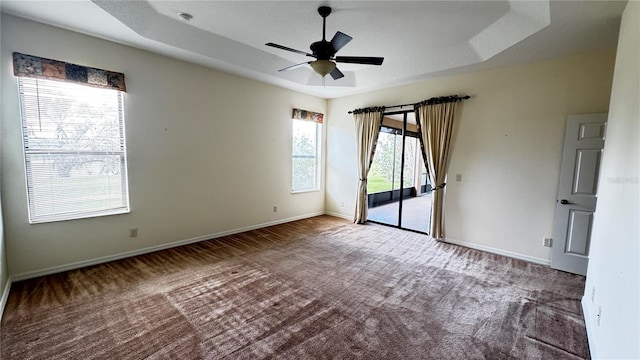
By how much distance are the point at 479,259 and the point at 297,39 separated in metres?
3.96

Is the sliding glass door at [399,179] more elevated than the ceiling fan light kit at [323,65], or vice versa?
the ceiling fan light kit at [323,65]

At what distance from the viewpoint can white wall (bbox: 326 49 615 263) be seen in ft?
11.2

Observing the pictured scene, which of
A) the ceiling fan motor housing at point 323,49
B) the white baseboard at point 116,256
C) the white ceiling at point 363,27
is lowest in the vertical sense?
the white baseboard at point 116,256

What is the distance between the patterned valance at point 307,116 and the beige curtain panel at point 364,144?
32.0 inches

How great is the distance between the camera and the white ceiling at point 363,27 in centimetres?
262

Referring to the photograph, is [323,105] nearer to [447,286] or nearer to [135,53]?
[135,53]

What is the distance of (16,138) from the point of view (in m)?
2.78

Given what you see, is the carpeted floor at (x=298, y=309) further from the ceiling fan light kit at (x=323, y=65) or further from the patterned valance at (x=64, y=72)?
the ceiling fan light kit at (x=323, y=65)

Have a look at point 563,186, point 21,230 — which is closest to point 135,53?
point 21,230

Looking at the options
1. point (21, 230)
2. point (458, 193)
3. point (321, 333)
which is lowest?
point (321, 333)

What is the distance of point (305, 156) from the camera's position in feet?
19.5

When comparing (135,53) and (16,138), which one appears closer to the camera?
(16,138)

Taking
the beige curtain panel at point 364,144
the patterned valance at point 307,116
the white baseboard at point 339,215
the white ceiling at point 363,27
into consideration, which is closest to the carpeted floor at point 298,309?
the beige curtain panel at point 364,144

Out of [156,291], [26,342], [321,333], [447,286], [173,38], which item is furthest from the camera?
[173,38]
